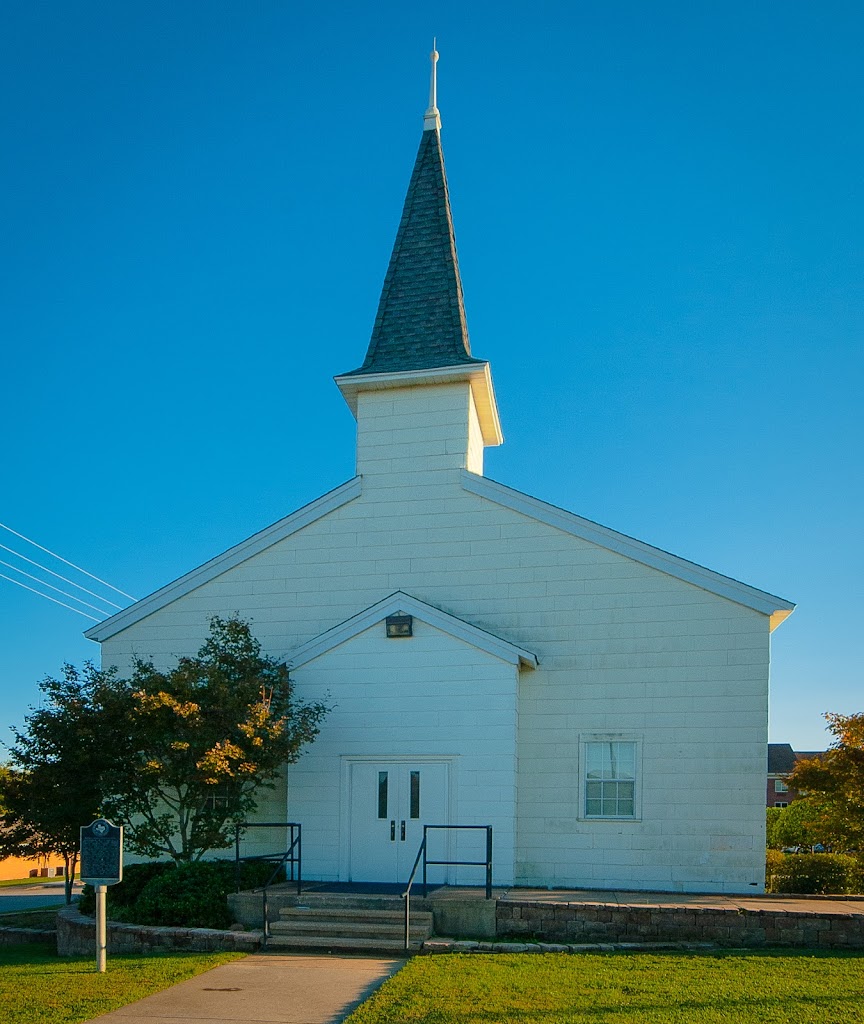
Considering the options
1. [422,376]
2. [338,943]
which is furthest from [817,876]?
Result: [422,376]

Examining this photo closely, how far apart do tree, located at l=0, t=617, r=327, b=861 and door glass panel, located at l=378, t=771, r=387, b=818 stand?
4.54 feet

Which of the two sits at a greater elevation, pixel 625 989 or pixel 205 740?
pixel 205 740

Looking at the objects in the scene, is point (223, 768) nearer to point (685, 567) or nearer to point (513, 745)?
point (513, 745)

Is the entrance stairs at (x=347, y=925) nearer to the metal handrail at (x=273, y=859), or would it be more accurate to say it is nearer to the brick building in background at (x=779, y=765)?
the metal handrail at (x=273, y=859)

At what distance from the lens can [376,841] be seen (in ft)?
51.4

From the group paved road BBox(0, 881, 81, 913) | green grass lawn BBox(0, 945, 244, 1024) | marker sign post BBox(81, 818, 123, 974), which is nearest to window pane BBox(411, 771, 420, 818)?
green grass lawn BBox(0, 945, 244, 1024)

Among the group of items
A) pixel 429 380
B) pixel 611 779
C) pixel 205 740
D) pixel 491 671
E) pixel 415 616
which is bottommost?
pixel 611 779

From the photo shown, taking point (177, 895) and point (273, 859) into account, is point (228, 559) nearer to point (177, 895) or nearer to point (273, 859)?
point (273, 859)

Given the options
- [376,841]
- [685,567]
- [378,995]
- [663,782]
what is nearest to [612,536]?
[685,567]

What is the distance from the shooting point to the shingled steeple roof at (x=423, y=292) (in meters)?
18.2

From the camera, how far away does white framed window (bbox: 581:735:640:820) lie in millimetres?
15508

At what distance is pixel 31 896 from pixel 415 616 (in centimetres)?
1928

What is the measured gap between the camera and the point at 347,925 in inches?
496

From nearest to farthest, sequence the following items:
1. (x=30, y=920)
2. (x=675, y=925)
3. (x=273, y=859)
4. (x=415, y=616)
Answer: (x=675, y=925), (x=273, y=859), (x=415, y=616), (x=30, y=920)
